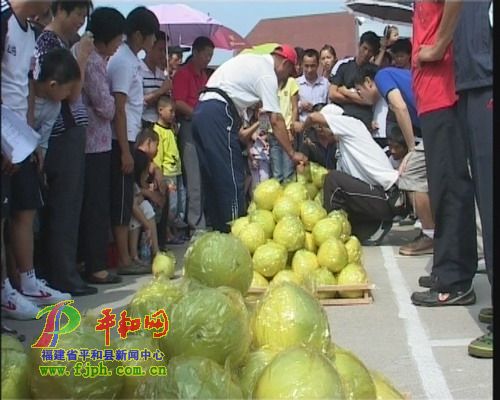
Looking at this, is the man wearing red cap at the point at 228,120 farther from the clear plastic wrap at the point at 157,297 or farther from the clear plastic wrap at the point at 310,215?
the clear plastic wrap at the point at 157,297

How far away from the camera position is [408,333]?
362 centimetres

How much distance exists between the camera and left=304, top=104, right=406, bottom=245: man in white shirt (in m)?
5.87

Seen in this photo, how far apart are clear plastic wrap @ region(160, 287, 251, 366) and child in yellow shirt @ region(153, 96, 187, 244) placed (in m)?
4.69

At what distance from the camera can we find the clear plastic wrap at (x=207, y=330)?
1.69m

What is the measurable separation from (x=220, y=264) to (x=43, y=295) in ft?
6.17

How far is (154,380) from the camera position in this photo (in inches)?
60.2

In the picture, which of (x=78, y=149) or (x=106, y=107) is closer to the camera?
(x=78, y=149)

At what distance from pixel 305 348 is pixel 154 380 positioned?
37cm

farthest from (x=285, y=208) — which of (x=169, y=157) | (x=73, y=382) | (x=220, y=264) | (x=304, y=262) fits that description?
(x=73, y=382)

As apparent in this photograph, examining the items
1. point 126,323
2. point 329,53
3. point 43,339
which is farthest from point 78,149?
point 329,53

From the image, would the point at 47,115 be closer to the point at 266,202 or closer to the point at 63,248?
the point at 63,248

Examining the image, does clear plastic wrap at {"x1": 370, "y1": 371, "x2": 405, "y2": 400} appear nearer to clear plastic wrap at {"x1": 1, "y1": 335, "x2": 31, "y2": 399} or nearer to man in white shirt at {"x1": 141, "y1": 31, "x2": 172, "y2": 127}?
clear plastic wrap at {"x1": 1, "y1": 335, "x2": 31, "y2": 399}

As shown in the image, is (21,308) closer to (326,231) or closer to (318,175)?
(326,231)

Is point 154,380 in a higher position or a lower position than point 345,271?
higher
